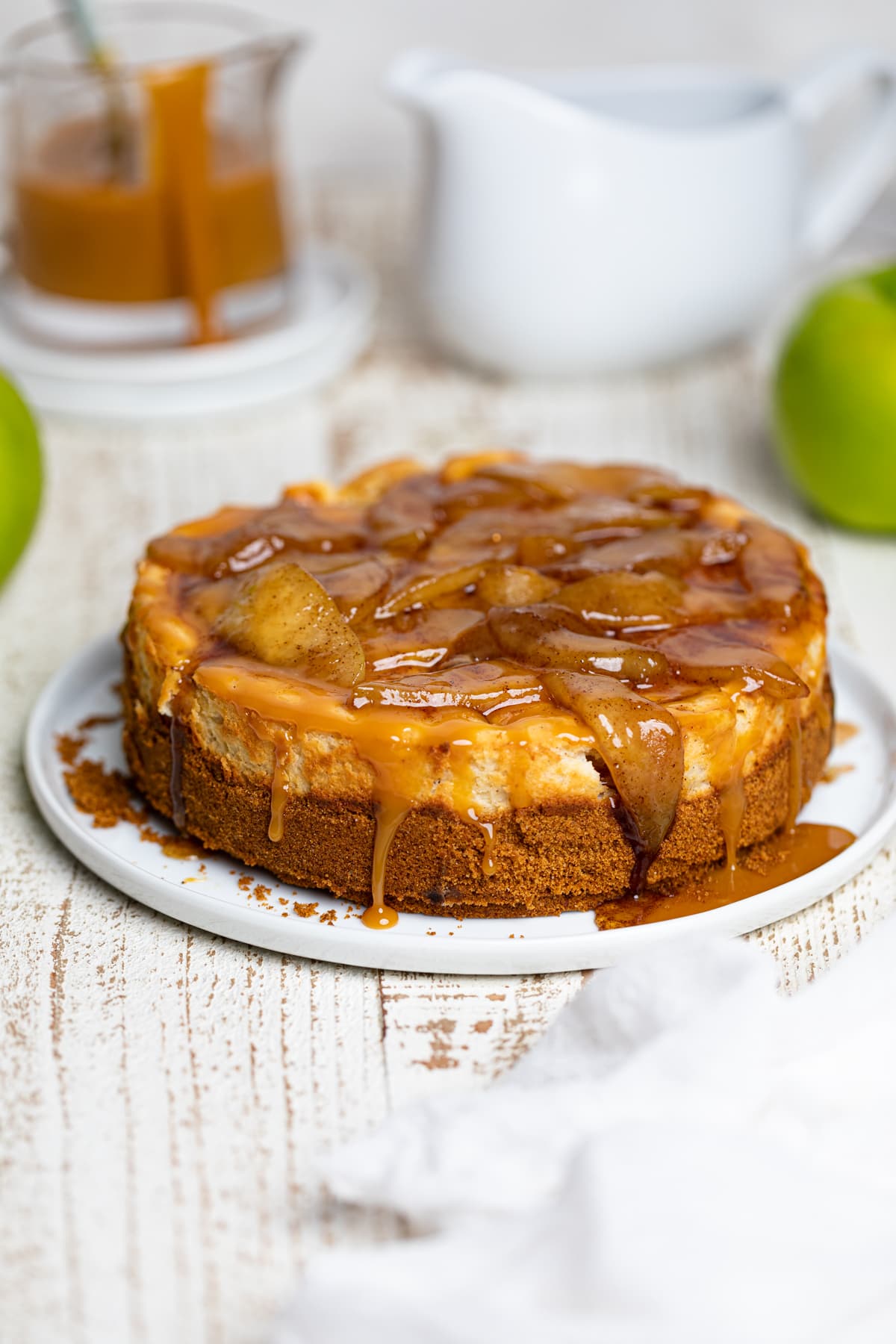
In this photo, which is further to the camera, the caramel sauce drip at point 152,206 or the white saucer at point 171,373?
the white saucer at point 171,373

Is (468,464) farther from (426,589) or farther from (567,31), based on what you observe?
(567,31)

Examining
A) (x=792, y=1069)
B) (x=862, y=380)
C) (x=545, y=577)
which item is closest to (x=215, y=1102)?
(x=792, y=1069)

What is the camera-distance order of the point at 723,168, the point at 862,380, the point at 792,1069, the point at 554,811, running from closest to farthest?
the point at 792,1069 → the point at 554,811 → the point at 862,380 → the point at 723,168

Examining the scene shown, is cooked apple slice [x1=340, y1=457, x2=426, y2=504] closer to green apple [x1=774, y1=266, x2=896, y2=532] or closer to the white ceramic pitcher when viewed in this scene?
green apple [x1=774, y1=266, x2=896, y2=532]

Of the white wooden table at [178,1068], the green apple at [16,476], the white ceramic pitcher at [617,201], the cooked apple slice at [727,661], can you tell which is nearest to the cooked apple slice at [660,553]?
the cooked apple slice at [727,661]

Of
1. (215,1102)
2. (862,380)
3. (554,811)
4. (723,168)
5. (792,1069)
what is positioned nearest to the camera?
(792,1069)

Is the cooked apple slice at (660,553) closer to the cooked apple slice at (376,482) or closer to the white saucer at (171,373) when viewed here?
the cooked apple slice at (376,482)

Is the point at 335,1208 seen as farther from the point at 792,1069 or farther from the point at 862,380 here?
the point at 862,380
